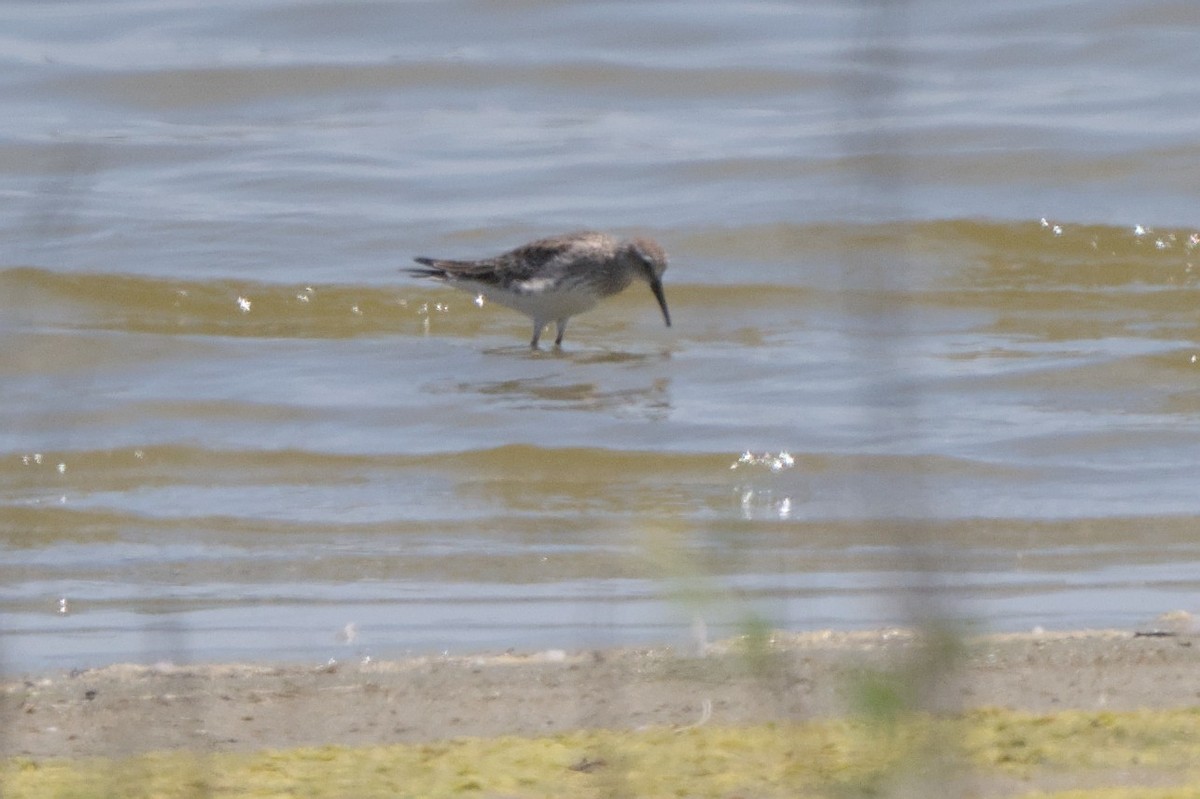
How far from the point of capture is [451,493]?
6973mm

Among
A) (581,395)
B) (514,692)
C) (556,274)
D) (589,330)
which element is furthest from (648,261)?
(514,692)

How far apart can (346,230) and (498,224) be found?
94 centimetres

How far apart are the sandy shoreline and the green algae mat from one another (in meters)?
0.20

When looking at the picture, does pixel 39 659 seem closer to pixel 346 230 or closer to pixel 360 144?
pixel 346 230

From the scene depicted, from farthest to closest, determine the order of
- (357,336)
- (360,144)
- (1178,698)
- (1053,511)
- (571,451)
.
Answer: (360,144), (357,336), (571,451), (1053,511), (1178,698)

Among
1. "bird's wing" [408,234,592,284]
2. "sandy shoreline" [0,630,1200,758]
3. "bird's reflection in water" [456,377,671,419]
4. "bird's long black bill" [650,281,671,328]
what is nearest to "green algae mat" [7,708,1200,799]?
"sandy shoreline" [0,630,1200,758]

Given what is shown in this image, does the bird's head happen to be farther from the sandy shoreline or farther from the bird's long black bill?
the sandy shoreline

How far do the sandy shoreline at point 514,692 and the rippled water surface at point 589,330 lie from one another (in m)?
0.21

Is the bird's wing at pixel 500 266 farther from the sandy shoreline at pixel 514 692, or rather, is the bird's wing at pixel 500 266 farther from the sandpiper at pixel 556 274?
the sandy shoreline at pixel 514 692

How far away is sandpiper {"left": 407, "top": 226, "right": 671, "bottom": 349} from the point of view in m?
11.0

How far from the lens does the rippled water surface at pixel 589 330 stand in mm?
4879

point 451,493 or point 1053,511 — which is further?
point 451,493

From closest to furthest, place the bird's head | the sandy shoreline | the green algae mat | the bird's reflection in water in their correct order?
the green algae mat, the sandy shoreline, the bird's reflection in water, the bird's head

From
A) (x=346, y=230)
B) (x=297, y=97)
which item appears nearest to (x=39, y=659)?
(x=346, y=230)
